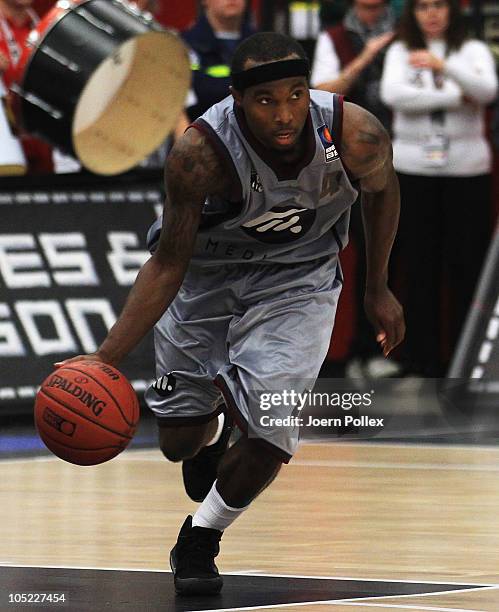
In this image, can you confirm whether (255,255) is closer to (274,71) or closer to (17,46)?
Answer: (274,71)

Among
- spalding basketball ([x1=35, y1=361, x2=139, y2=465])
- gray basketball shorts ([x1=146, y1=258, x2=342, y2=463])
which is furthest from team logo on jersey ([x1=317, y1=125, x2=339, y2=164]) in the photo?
spalding basketball ([x1=35, y1=361, x2=139, y2=465])

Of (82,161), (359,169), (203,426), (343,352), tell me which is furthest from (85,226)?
(359,169)

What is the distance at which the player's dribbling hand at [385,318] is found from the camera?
6438mm

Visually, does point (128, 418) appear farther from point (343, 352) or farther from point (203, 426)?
point (343, 352)

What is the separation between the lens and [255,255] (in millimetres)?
6246

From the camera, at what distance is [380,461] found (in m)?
9.28

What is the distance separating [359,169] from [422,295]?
15.6 ft

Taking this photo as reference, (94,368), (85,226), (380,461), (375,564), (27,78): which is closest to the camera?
(94,368)

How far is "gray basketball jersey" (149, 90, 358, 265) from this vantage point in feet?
19.3

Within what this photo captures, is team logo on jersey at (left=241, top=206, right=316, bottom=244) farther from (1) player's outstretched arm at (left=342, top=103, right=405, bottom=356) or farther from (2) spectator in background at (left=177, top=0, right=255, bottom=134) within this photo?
(2) spectator in background at (left=177, top=0, right=255, bottom=134)

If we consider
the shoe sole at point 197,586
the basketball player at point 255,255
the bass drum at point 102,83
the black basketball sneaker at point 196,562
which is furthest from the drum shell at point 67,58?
the shoe sole at point 197,586

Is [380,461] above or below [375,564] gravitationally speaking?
below

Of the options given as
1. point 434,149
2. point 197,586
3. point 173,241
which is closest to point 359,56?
point 434,149

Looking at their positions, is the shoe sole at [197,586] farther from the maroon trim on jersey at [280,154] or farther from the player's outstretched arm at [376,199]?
the maroon trim on jersey at [280,154]
